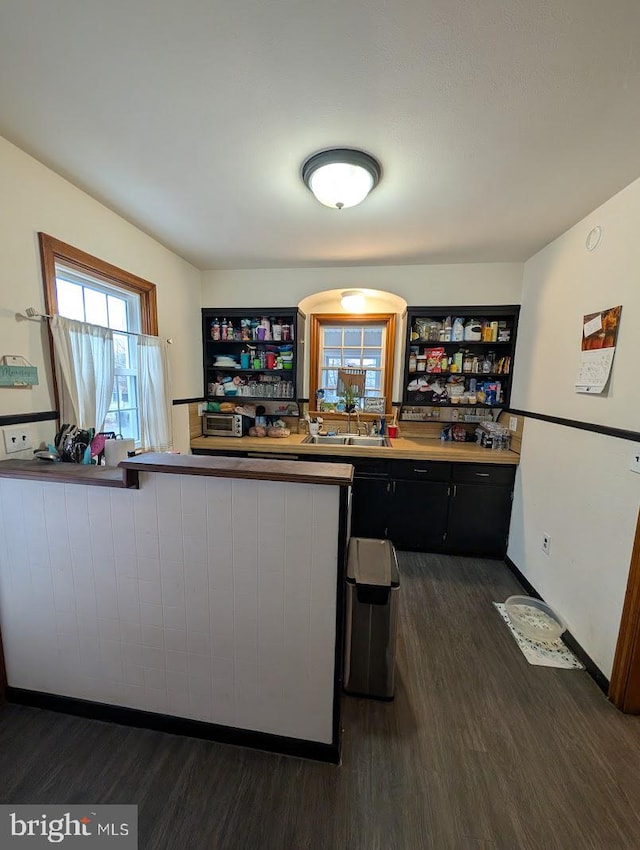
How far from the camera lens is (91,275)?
1.91 m

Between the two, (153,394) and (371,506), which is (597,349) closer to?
(371,506)

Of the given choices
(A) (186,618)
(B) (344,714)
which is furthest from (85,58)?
(B) (344,714)

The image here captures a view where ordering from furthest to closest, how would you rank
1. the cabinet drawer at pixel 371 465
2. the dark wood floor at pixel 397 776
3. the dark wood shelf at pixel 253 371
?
the dark wood shelf at pixel 253 371, the cabinet drawer at pixel 371 465, the dark wood floor at pixel 397 776

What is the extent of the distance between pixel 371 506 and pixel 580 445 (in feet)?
4.98

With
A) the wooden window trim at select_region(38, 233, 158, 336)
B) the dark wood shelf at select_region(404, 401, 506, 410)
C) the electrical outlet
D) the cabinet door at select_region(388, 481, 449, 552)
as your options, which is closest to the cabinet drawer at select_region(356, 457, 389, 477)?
the cabinet door at select_region(388, 481, 449, 552)

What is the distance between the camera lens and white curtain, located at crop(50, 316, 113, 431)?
1.64 m

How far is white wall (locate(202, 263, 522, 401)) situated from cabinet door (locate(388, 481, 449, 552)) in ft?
3.19

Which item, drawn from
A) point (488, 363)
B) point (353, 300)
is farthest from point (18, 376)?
point (488, 363)

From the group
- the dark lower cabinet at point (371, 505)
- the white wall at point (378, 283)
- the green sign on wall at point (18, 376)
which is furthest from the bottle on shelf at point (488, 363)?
the green sign on wall at point (18, 376)

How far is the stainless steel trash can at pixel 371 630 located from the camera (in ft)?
4.78

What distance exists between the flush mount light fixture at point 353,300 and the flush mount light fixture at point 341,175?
1375 millimetres

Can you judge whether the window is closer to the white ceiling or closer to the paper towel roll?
the white ceiling

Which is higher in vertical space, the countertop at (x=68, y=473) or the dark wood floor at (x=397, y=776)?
the countertop at (x=68, y=473)

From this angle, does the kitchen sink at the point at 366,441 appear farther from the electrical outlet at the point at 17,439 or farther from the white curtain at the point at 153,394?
the electrical outlet at the point at 17,439
